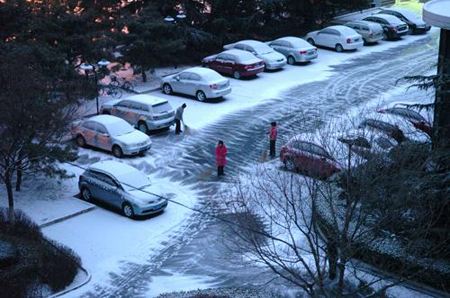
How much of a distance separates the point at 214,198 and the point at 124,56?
13.6 meters

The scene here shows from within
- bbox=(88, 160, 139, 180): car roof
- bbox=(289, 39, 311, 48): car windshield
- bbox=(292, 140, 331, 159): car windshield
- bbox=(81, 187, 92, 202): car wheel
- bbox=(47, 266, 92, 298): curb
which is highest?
bbox=(292, 140, 331, 159): car windshield

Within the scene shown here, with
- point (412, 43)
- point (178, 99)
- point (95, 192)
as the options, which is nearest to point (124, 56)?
point (178, 99)

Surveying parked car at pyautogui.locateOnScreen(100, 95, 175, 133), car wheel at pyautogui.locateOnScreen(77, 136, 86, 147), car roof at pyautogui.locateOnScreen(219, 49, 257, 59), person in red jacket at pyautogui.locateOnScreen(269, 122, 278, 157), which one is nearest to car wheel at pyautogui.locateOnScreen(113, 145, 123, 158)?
car wheel at pyautogui.locateOnScreen(77, 136, 86, 147)

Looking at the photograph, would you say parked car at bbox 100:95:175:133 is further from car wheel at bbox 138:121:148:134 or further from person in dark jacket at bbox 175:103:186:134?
person in dark jacket at bbox 175:103:186:134

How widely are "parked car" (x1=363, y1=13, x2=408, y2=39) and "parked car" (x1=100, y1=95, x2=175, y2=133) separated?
19281mm

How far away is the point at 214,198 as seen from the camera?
22547 millimetres

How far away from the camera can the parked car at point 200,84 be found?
31.3m

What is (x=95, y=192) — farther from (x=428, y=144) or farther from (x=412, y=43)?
(x=412, y=43)

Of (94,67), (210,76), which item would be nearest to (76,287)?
(94,67)

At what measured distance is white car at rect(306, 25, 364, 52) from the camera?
39.9m

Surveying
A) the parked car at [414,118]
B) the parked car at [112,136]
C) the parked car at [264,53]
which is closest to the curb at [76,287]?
the parked car at [112,136]

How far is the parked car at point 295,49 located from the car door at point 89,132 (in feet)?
48.0

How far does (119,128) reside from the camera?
26172mm

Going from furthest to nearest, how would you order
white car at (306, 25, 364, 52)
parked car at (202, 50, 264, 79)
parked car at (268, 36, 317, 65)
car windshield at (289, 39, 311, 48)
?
white car at (306, 25, 364, 52) < car windshield at (289, 39, 311, 48) < parked car at (268, 36, 317, 65) < parked car at (202, 50, 264, 79)
